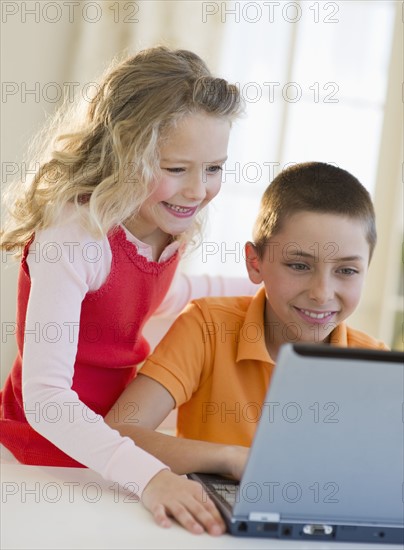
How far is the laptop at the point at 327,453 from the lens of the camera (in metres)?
0.83

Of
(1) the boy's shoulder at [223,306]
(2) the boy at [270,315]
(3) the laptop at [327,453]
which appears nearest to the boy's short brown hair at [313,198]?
(2) the boy at [270,315]

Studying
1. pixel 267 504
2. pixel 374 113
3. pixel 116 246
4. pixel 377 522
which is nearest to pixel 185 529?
pixel 267 504

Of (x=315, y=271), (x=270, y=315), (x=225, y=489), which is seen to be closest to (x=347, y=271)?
(x=315, y=271)

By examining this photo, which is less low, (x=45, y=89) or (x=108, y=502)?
(x=45, y=89)

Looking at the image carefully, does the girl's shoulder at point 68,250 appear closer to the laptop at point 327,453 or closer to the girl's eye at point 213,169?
the girl's eye at point 213,169

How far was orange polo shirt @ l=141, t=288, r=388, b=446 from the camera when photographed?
149 centimetres

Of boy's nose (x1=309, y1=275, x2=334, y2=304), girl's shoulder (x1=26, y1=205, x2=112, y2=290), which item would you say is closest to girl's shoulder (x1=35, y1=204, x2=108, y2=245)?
girl's shoulder (x1=26, y1=205, x2=112, y2=290)

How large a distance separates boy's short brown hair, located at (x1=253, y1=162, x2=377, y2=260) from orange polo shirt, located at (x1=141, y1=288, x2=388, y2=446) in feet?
0.49

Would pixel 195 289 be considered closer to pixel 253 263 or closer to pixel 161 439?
pixel 253 263

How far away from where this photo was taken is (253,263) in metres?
1.58

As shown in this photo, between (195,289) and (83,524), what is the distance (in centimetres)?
101

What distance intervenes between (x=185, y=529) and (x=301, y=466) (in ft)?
0.52

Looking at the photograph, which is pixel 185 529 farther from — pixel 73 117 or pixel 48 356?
pixel 73 117

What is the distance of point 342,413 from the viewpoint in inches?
33.9
